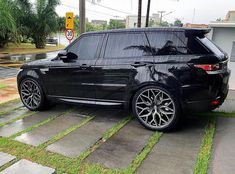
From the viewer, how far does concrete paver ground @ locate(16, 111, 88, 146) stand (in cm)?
414

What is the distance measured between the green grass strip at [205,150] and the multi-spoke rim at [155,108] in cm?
64

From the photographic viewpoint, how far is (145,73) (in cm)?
429

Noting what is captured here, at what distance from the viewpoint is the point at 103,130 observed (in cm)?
449

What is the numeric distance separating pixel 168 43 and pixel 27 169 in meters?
2.85

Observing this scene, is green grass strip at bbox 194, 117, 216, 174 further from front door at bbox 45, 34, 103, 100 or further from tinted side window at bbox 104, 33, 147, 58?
front door at bbox 45, 34, 103, 100

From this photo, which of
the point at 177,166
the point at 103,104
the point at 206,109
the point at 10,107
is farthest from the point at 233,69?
the point at 10,107

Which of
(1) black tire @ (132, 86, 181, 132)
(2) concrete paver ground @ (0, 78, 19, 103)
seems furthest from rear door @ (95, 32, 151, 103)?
(2) concrete paver ground @ (0, 78, 19, 103)

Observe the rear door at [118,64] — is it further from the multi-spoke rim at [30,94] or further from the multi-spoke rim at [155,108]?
the multi-spoke rim at [30,94]

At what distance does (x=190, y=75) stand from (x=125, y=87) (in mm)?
1142

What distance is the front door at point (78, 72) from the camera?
16.0ft

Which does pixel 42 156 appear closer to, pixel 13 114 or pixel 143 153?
pixel 143 153

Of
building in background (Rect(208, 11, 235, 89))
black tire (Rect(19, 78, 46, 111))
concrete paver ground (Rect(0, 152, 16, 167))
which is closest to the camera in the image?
concrete paver ground (Rect(0, 152, 16, 167))

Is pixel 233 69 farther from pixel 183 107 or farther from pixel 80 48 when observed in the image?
pixel 80 48

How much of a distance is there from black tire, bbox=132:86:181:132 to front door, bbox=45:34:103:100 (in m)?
0.99
